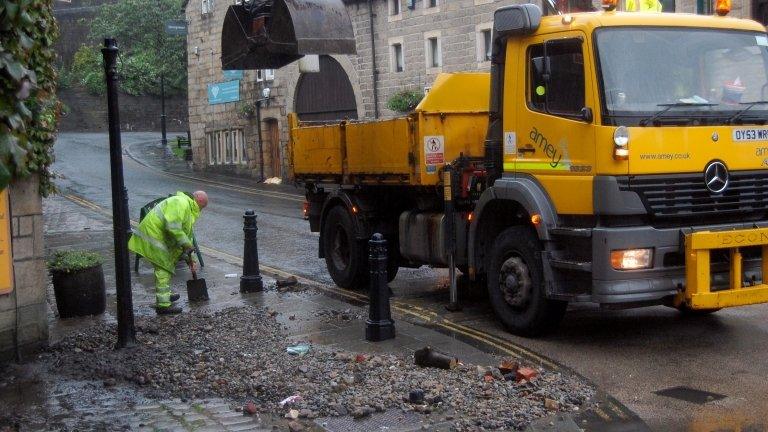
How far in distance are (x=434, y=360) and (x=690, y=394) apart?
77.4 inches

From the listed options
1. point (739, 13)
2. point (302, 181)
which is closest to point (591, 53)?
point (302, 181)

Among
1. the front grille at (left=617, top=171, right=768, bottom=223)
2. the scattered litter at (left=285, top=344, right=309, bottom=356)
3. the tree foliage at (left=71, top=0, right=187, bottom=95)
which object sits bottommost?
the scattered litter at (left=285, top=344, right=309, bottom=356)

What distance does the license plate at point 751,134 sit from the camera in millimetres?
7895

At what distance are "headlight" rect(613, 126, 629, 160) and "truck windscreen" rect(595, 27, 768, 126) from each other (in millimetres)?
126

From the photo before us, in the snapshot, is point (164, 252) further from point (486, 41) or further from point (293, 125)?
point (486, 41)

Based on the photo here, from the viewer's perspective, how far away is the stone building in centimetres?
2714

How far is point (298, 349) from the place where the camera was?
8.30 meters

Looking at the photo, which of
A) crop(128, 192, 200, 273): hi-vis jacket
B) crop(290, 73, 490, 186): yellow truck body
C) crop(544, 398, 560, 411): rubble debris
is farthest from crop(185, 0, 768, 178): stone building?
crop(544, 398, 560, 411): rubble debris

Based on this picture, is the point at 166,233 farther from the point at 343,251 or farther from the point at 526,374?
the point at 526,374

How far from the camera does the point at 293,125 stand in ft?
42.8

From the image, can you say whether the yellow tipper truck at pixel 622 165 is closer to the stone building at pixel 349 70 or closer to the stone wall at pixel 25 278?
the stone wall at pixel 25 278

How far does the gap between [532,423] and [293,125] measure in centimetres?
771

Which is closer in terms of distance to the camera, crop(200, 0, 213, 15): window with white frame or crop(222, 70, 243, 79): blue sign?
crop(222, 70, 243, 79): blue sign

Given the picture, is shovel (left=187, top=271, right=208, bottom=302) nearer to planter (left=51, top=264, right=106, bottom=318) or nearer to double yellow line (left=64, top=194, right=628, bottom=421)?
planter (left=51, top=264, right=106, bottom=318)
